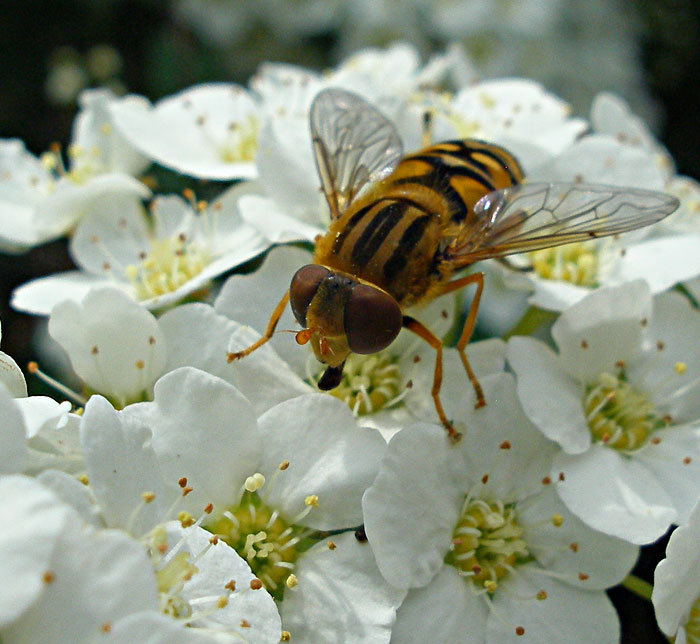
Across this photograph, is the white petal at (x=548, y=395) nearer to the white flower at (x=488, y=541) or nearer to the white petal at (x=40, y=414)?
the white flower at (x=488, y=541)

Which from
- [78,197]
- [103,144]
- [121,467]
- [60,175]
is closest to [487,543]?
[121,467]

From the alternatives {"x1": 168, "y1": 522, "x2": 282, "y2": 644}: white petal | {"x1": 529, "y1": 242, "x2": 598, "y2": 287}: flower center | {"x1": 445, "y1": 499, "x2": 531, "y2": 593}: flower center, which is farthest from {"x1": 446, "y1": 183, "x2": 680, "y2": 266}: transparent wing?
{"x1": 168, "y1": 522, "x2": 282, "y2": 644}: white petal

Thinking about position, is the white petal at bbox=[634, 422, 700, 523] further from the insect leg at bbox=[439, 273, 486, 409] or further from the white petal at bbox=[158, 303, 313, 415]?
the white petal at bbox=[158, 303, 313, 415]

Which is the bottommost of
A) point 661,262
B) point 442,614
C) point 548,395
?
point 442,614

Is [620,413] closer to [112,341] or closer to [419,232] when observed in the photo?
[419,232]

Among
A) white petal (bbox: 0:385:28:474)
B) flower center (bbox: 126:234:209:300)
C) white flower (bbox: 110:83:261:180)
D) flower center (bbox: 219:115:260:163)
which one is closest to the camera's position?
white petal (bbox: 0:385:28:474)

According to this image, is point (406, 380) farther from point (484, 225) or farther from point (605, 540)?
point (605, 540)

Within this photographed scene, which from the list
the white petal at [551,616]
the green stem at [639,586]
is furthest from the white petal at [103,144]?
the green stem at [639,586]

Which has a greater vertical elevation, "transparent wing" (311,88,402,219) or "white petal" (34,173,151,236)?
"transparent wing" (311,88,402,219)
